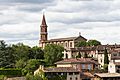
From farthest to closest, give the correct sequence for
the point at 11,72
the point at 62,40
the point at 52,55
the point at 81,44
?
the point at 62,40
the point at 81,44
the point at 52,55
the point at 11,72

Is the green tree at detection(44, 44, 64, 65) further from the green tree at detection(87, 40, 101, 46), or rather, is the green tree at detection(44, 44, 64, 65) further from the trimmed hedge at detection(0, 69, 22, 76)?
the green tree at detection(87, 40, 101, 46)

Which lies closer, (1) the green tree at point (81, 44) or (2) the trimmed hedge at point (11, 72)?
(2) the trimmed hedge at point (11, 72)

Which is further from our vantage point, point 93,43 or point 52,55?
point 93,43

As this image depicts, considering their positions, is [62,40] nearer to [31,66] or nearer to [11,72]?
[31,66]

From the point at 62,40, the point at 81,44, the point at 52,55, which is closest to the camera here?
the point at 52,55

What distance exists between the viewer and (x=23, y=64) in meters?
98.5

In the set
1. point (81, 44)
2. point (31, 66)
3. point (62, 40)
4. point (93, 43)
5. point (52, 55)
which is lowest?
point (31, 66)

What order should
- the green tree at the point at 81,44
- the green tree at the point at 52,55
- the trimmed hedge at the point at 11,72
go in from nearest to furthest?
the trimmed hedge at the point at 11,72 → the green tree at the point at 52,55 → the green tree at the point at 81,44

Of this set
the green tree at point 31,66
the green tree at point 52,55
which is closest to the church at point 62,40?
the green tree at point 52,55

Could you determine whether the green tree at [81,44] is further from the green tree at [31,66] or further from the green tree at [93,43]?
the green tree at [31,66]

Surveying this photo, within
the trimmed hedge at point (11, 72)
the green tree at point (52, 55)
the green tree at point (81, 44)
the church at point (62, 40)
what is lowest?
the trimmed hedge at point (11, 72)

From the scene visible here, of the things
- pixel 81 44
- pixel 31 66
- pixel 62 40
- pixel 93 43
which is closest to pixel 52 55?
pixel 31 66

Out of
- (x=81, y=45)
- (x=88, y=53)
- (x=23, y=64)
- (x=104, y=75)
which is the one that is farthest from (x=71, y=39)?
(x=104, y=75)

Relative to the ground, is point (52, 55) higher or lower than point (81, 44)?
lower
